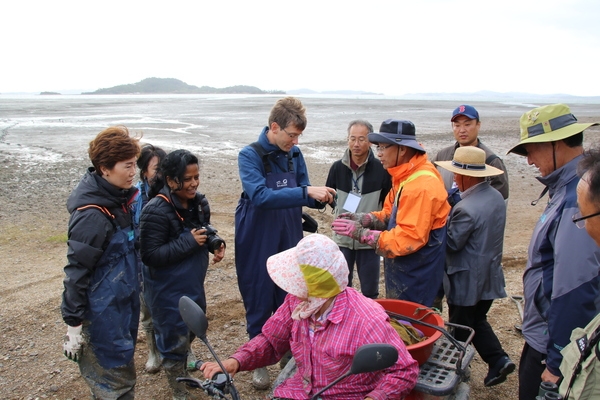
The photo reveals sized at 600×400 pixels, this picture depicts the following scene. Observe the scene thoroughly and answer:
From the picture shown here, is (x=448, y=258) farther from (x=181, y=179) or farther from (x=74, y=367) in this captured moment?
(x=74, y=367)

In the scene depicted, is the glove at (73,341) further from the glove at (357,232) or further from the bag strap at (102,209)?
the glove at (357,232)

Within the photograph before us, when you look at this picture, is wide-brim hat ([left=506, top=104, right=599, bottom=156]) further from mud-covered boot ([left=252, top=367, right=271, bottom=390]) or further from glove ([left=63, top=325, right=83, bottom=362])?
glove ([left=63, top=325, right=83, bottom=362])

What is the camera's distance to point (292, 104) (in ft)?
13.3

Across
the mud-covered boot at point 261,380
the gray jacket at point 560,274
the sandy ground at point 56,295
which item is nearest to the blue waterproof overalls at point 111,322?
the sandy ground at point 56,295

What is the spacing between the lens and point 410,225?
345 centimetres

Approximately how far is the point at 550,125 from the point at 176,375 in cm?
338

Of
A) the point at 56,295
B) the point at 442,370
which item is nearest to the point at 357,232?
the point at 442,370

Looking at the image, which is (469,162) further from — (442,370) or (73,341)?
(73,341)

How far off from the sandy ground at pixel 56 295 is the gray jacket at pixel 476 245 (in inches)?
38.9

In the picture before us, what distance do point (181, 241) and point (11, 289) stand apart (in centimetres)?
378

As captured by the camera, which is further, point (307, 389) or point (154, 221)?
point (154, 221)

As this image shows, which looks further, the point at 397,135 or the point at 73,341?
the point at 397,135

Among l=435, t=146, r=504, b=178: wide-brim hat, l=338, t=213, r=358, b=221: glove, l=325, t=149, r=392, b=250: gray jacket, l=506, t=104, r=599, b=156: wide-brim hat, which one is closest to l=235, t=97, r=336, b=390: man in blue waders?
l=338, t=213, r=358, b=221: glove

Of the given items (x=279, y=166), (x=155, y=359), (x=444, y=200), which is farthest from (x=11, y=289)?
(x=444, y=200)
